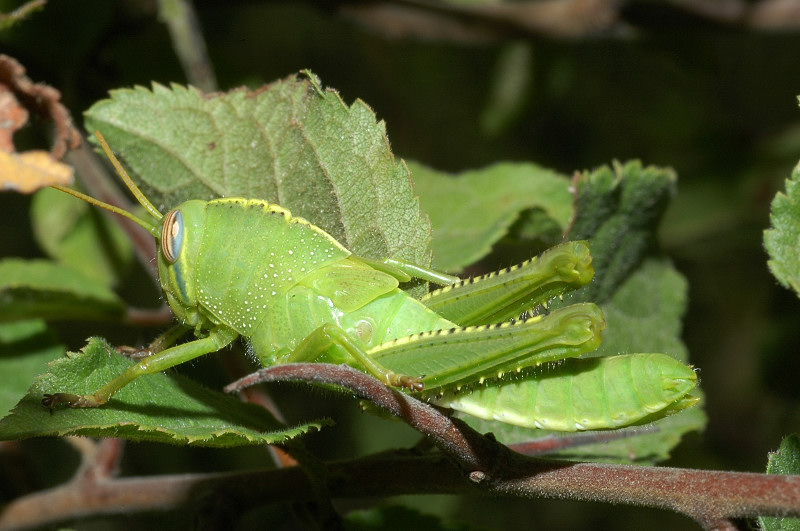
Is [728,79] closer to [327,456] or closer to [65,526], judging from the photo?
[327,456]

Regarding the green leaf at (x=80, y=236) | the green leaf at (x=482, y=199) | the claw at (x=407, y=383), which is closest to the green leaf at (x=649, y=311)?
the green leaf at (x=482, y=199)

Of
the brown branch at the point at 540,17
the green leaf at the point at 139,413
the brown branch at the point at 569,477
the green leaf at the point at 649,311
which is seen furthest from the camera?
the brown branch at the point at 540,17

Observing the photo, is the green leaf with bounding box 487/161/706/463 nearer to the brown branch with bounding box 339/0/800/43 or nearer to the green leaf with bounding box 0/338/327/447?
the green leaf with bounding box 0/338/327/447

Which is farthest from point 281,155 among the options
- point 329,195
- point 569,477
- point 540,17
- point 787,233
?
point 540,17

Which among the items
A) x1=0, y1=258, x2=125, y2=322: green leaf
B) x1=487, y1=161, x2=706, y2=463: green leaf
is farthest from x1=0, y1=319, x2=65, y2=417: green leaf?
x1=487, y1=161, x2=706, y2=463: green leaf

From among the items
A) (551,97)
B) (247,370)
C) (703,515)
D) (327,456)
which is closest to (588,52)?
(551,97)

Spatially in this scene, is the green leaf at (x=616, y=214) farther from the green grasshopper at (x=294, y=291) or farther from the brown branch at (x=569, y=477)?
the brown branch at (x=569, y=477)

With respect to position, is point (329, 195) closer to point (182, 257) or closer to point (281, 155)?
point (281, 155)
